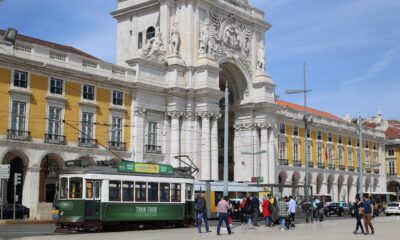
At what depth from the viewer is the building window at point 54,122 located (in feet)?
146

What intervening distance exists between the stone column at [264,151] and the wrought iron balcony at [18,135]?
2655cm

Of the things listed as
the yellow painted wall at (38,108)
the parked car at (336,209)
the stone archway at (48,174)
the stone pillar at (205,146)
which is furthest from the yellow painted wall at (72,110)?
the parked car at (336,209)

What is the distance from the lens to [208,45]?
57.3m

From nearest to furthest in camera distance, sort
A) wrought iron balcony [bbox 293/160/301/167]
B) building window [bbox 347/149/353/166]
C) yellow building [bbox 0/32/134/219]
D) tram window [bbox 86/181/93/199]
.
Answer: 1. tram window [bbox 86/181/93/199]
2. yellow building [bbox 0/32/134/219]
3. wrought iron balcony [bbox 293/160/301/167]
4. building window [bbox 347/149/353/166]

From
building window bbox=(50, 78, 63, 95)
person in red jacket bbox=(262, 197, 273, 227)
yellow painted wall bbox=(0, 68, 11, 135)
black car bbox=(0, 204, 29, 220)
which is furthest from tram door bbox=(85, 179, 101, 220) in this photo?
building window bbox=(50, 78, 63, 95)

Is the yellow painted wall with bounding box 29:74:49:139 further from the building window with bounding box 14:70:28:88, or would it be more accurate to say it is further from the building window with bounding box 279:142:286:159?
the building window with bounding box 279:142:286:159

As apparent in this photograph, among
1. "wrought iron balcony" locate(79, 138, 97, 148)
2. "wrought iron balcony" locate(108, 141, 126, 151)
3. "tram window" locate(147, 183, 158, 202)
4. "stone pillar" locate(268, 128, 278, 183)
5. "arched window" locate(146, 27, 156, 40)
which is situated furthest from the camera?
"stone pillar" locate(268, 128, 278, 183)

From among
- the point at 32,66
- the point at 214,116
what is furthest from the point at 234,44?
the point at 32,66

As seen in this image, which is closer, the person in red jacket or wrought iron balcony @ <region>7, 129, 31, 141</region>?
the person in red jacket

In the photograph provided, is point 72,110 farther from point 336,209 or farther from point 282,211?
point 336,209

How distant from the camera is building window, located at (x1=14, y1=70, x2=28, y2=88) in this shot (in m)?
42.4

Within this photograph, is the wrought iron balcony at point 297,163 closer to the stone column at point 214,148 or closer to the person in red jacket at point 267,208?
the stone column at point 214,148

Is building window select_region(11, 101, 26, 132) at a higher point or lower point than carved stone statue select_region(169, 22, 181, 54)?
lower

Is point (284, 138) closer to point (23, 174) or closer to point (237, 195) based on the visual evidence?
point (237, 195)
